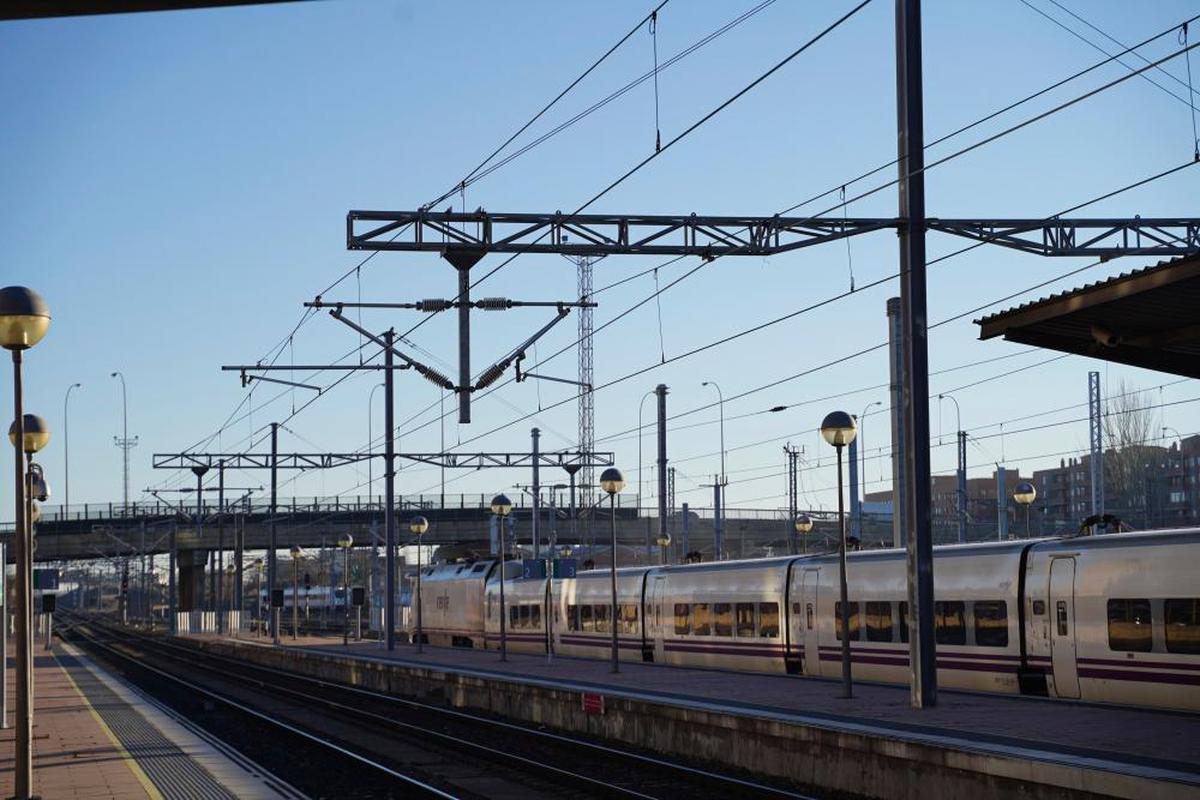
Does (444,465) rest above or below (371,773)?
above

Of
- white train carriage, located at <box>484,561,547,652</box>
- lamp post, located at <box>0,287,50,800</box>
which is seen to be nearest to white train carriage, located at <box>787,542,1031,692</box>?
lamp post, located at <box>0,287,50,800</box>

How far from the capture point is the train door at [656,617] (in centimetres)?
4119

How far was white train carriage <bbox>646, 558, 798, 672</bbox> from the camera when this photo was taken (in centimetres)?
3434

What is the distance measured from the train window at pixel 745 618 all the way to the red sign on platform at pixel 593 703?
8.11 meters

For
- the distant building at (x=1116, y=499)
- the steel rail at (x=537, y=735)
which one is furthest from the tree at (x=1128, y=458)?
the steel rail at (x=537, y=735)

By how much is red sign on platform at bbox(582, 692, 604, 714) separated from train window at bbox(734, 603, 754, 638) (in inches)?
319

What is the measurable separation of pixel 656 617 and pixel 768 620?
24.7 ft

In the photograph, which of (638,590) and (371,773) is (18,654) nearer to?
(371,773)

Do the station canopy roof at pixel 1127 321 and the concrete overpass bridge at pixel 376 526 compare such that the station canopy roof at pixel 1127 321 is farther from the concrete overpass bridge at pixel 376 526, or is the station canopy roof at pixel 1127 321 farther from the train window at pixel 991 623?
the concrete overpass bridge at pixel 376 526

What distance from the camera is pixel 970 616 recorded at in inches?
1058

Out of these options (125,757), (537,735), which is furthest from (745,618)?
(125,757)

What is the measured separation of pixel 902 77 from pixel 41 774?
15.8 meters

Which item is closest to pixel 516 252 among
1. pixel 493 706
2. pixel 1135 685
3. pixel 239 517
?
pixel 1135 685

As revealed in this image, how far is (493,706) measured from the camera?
3444 cm
